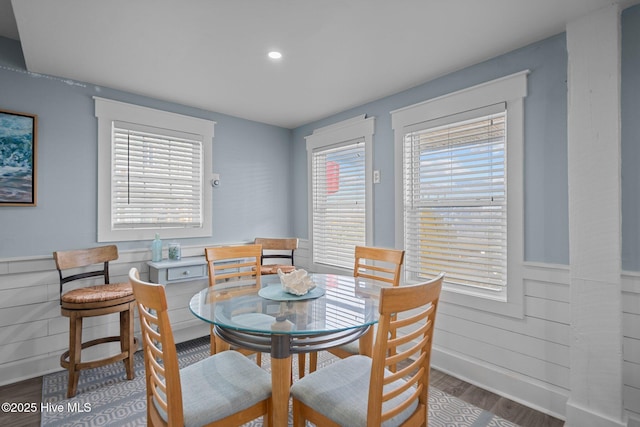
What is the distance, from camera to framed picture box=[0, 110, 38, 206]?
2.59 m

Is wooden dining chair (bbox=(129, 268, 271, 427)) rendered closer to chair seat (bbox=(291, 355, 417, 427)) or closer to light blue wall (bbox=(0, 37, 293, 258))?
chair seat (bbox=(291, 355, 417, 427))

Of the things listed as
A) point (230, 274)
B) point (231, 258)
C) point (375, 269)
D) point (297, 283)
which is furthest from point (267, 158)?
point (297, 283)

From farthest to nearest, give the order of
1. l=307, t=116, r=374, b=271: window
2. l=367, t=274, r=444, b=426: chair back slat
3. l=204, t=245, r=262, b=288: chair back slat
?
l=307, t=116, r=374, b=271: window, l=204, t=245, r=262, b=288: chair back slat, l=367, t=274, r=444, b=426: chair back slat

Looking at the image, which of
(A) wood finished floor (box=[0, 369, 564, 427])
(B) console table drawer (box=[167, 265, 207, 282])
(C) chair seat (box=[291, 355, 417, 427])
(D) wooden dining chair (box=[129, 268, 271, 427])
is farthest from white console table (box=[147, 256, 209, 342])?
(C) chair seat (box=[291, 355, 417, 427])

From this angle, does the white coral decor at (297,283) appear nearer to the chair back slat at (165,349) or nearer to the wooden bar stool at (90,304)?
the chair back slat at (165,349)

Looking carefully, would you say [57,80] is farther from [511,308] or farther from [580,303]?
[580,303]

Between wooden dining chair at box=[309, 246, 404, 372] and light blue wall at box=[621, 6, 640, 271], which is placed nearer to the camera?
light blue wall at box=[621, 6, 640, 271]

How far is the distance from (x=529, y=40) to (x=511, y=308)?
1878mm

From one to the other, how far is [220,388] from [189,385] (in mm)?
149

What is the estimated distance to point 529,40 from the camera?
7.48 feet

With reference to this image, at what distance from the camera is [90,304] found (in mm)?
2414

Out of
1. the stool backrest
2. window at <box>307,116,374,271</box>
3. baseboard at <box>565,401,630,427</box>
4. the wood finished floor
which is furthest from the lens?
the stool backrest

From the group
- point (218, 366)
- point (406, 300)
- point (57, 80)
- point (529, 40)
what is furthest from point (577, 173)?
point (57, 80)

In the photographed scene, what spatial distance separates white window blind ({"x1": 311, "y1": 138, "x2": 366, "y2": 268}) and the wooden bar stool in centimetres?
212
